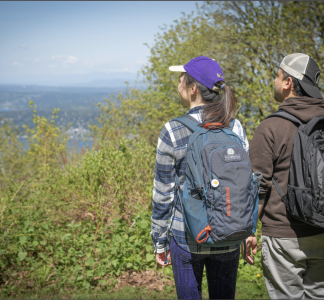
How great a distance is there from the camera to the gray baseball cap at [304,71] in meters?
1.87

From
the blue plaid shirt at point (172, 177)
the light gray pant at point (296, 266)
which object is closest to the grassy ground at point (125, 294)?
the light gray pant at point (296, 266)

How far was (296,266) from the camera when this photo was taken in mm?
1849

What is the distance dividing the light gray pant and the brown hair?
872 millimetres

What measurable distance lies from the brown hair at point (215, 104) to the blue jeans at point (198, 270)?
0.78 metres

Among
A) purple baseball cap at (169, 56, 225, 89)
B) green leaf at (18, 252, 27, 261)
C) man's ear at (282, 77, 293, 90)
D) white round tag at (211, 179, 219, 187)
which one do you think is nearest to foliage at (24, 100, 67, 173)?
green leaf at (18, 252, 27, 261)

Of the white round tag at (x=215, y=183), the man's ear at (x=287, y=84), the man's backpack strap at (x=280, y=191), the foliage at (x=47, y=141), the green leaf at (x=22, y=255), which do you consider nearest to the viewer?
the white round tag at (x=215, y=183)

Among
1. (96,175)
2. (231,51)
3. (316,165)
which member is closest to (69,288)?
(96,175)

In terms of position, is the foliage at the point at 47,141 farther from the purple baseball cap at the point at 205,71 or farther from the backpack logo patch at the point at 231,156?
the backpack logo patch at the point at 231,156

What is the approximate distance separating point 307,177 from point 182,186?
75 centimetres

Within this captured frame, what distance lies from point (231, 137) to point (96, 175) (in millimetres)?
3596

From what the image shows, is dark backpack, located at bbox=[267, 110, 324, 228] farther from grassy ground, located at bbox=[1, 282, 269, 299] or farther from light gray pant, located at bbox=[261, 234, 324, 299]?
grassy ground, located at bbox=[1, 282, 269, 299]

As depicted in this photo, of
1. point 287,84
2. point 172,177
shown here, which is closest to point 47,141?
point 172,177

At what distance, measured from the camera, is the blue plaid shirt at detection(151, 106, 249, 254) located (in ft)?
5.40

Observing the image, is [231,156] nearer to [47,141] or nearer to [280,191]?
[280,191]
